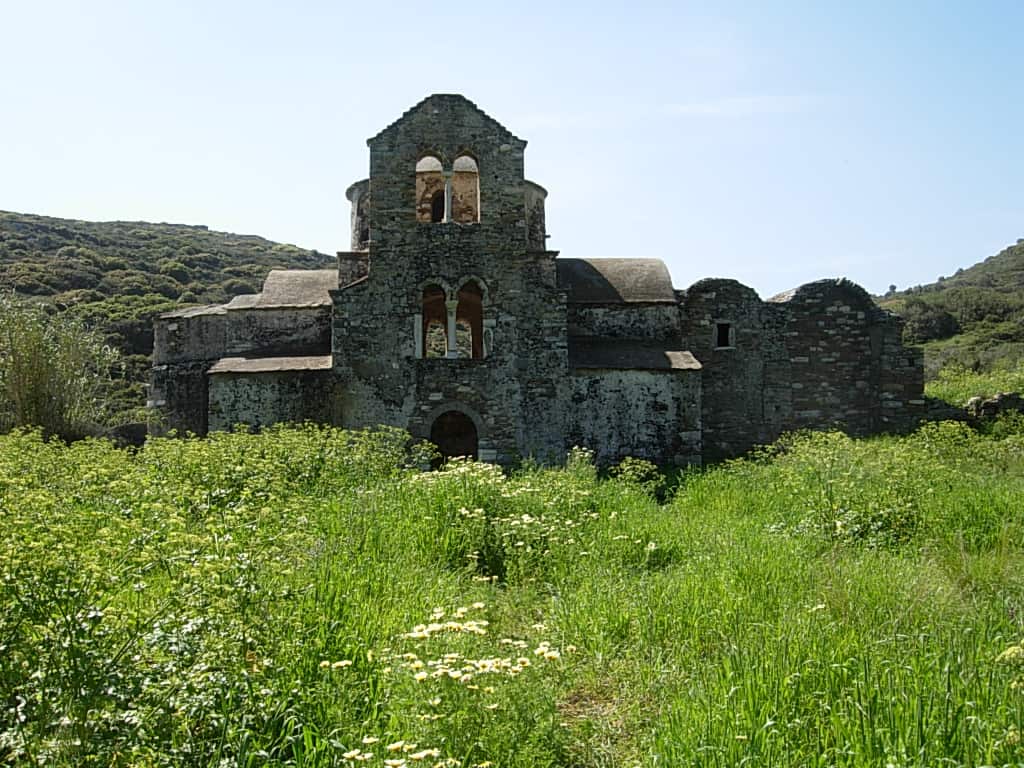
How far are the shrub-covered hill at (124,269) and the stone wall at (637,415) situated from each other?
23788mm

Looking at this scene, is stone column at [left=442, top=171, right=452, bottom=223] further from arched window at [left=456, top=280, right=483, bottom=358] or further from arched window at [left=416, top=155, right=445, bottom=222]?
arched window at [left=416, top=155, right=445, bottom=222]

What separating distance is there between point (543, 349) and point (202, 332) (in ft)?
28.2

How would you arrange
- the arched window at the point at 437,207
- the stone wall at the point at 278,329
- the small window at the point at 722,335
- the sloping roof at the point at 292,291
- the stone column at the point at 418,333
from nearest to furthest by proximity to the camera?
the stone column at the point at 418,333 < the stone wall at the point at 278,329 < the sloping roof at the point at 292,291 < the small window at the point at 722,335 < the arched window at the point at 437,207

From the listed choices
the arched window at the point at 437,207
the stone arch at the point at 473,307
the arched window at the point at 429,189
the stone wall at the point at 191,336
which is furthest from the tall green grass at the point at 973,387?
the stone wall at the point at 191,336

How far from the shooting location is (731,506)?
494 inches

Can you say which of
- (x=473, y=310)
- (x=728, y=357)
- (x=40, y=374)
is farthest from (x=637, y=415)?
(x=40, y=374)

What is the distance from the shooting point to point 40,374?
20.9 meters

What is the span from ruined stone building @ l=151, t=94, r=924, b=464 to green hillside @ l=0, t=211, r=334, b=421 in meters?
16.1

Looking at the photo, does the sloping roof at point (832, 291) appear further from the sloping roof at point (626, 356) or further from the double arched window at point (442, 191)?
the double arched window at point (442, 191)

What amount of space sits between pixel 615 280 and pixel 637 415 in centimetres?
429

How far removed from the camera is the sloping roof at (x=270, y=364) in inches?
740

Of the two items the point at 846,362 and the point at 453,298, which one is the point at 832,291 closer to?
the point at 846,362

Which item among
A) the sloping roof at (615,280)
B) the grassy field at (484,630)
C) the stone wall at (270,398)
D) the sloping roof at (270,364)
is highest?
the sloping roof at (615,280)

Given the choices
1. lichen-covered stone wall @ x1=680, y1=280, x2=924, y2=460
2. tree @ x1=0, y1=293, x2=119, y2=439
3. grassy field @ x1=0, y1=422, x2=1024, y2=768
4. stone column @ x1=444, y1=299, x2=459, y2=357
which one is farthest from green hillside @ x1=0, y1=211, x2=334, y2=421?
grassy field @ x1=0, y1=422, x2=1024, y2=768
